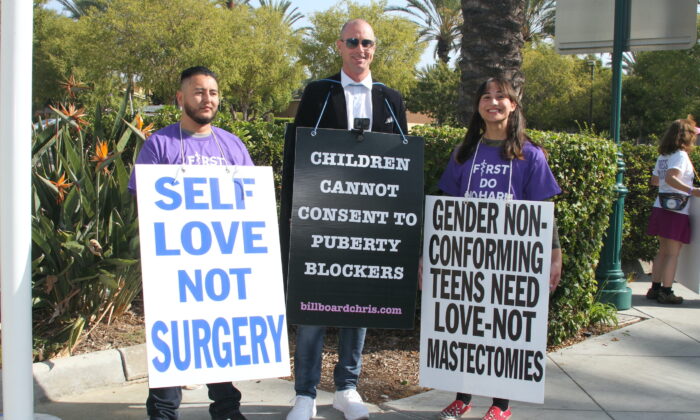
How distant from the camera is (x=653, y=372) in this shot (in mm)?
4863

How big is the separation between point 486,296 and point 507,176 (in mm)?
657

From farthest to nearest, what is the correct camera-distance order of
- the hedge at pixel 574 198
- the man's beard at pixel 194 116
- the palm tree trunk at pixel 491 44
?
the palm tree trunk at pixel 491 44 < the hedge at pixel 574 198 < the man's beard at pixel 194 116

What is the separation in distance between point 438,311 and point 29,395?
82.7 inches

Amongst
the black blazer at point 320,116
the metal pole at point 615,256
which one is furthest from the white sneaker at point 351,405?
the metal pole at point 615,256

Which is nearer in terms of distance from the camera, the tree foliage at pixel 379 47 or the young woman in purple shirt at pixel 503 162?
the young woman in purple shirt at pixel 503 162

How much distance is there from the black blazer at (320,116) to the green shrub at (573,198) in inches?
51.3

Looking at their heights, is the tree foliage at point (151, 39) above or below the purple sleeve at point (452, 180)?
above

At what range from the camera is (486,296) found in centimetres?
366

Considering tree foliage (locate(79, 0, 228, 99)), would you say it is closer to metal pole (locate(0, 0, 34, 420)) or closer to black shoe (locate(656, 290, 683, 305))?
black shoe (locate(656, 290, 683, 305))

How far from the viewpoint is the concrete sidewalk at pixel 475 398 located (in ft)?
13.1

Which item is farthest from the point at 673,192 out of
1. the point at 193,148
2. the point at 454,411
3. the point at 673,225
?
the point at 193,148

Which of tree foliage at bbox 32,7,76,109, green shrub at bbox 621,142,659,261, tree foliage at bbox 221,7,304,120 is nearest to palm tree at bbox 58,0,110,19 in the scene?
tree foliage at bbox 32,7,76,109

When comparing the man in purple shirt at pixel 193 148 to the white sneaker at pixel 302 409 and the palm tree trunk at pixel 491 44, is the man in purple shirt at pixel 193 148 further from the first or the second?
the palm tree trunk at pixel 491 44

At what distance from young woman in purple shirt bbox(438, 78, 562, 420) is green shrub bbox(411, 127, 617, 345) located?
1.26 meters
